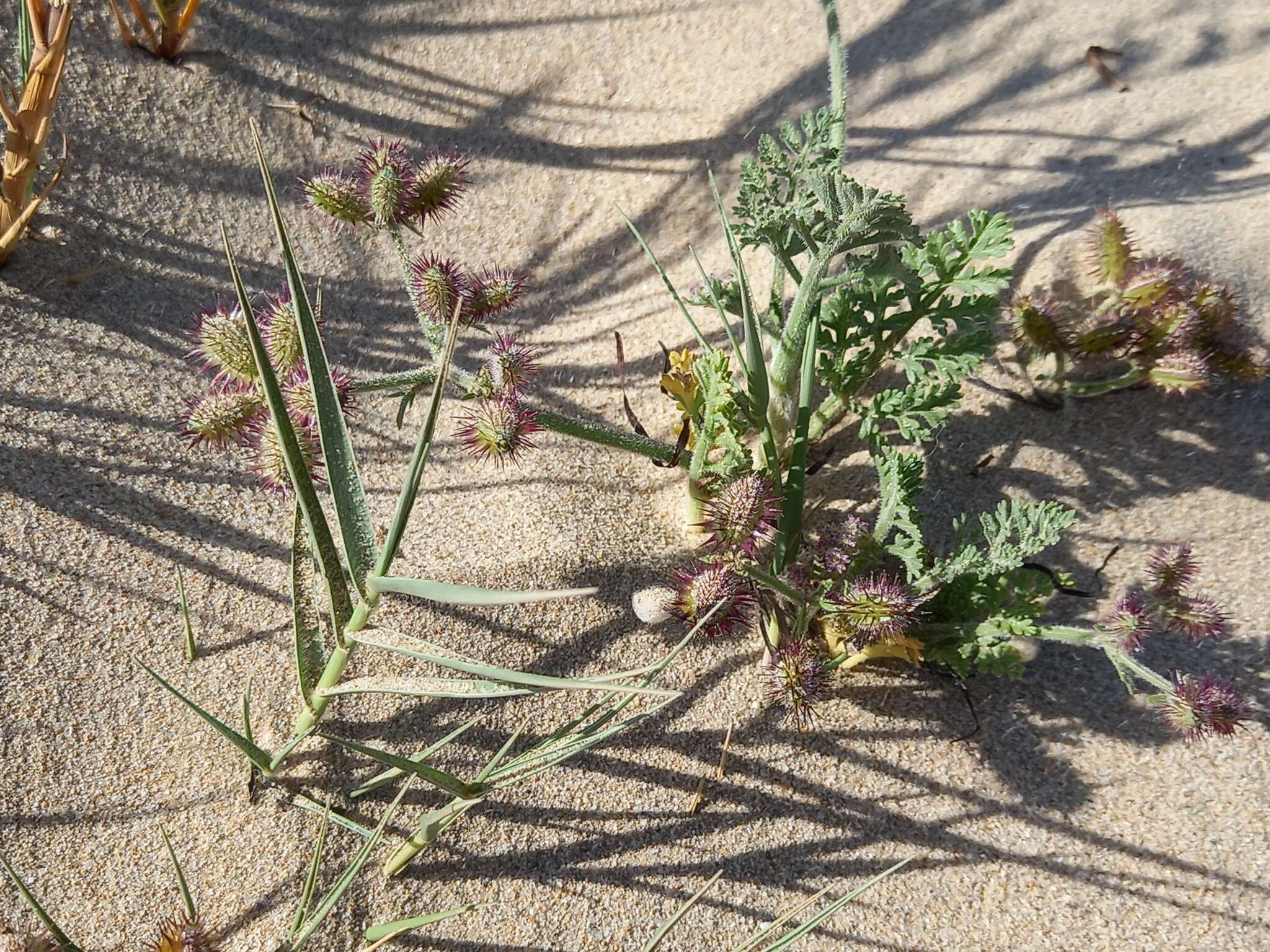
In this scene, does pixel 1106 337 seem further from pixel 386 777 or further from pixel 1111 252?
pixel 386 777

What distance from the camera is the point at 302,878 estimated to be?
64.7 inches

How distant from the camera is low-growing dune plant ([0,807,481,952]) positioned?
56.2 inches

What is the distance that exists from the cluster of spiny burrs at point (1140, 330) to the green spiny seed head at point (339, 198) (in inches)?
59.1

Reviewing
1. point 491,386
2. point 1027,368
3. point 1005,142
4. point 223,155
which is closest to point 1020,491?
point 1027,368

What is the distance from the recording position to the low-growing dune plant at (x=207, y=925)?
1.43m

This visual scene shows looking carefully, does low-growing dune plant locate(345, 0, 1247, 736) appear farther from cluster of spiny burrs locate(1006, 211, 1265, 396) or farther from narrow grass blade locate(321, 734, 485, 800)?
narrow grass blade locate(321, 734, 485, 800)

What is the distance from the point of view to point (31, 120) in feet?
6.44

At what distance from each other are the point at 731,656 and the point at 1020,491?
32.5 inches

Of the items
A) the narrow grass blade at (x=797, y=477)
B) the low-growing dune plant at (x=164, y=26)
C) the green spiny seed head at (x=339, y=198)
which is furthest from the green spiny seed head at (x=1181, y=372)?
the low-growing dune plant at (x=164, y=26)

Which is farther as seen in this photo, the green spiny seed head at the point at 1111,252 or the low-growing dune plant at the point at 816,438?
the green spiny seed head at the point at 1111,252

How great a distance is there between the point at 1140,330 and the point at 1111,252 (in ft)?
0.67

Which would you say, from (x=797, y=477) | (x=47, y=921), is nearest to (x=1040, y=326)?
(x=797, y=477)

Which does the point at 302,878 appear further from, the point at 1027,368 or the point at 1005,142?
the point at 1005,142

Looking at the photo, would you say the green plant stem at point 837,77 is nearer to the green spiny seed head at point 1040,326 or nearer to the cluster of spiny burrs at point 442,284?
the green spiny seed head at point 1040,326
